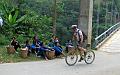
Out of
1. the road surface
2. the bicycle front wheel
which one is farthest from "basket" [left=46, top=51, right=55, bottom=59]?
the bicycle front wheel

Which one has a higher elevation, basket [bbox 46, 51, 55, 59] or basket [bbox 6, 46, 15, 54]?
basket [bbox 6, 46, 15, 54]

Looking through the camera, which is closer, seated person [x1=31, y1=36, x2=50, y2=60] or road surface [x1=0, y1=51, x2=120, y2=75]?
road surface [x1=0, y1=51, x2=120, y2=75]

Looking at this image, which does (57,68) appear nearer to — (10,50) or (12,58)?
(12,58)

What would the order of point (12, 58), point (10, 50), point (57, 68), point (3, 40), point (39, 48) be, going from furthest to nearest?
point (3, 40) < point (39, 48) < point (10, 50) < point (12, 58) < point (57, 68)

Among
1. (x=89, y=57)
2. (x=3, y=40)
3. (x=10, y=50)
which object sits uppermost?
(x=10, y=50)

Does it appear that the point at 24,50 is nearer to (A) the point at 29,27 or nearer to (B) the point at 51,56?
(B) the point at 51,56

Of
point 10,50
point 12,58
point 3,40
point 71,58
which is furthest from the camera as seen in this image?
point 3,40

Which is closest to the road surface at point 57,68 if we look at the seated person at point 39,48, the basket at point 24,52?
the seated person at point 39,48

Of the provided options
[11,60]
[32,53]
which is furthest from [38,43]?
[11,60]

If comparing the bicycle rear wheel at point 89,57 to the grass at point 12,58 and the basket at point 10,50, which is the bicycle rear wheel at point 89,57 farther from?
the basket at point 10,50

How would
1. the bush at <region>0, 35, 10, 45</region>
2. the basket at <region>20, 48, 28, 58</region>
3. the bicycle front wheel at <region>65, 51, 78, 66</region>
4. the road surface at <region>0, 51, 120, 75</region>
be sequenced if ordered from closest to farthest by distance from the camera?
1. the road surface at <region>0, 51, 120, 75</region>
2. the bicycle front wheel at <region>65, 51, 78, 66</region>
3. the basket at <region>20, 48, 28, 58</region>
4. the bush at <region>0, 35, 10, 45</region>

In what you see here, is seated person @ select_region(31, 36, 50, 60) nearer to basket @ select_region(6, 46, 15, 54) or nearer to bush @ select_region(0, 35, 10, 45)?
basket @ select_region(6, 46, 15, 54)

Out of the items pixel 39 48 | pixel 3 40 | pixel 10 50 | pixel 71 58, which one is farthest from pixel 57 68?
pixel 3 40

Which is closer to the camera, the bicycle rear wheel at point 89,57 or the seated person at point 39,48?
the bicycle rear wheel at point 89,57
